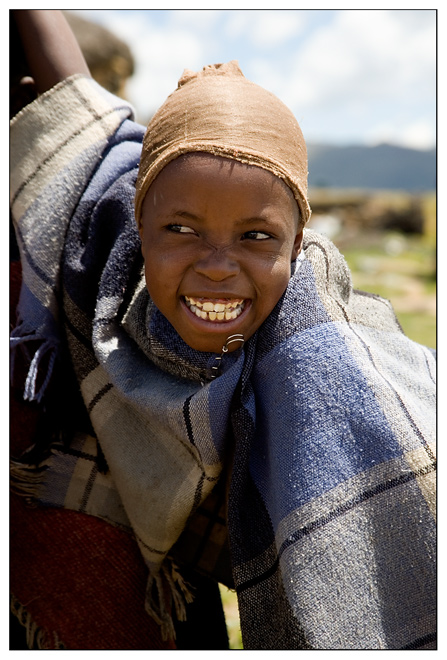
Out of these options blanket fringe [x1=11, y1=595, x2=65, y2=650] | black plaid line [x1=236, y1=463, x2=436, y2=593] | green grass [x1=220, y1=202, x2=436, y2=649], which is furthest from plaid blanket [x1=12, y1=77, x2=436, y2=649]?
green grass [x1=220, y1=202, x2=436, y2=649]

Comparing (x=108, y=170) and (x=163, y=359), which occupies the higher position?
(x=108, y=170)

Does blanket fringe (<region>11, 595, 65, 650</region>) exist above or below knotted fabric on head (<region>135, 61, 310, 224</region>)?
below

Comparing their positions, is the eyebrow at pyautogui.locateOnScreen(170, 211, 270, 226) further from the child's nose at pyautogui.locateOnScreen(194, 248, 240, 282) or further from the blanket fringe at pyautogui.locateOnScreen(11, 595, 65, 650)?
the blanket fringe at pyautogui.locateOnScreen(11, 595, 65, 650)

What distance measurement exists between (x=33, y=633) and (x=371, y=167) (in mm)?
19701

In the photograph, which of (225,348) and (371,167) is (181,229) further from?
(371,167)

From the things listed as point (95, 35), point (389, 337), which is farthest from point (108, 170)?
point (95, 35)

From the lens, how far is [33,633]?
170 cm

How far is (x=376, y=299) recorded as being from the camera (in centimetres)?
167

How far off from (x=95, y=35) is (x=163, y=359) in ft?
16.7

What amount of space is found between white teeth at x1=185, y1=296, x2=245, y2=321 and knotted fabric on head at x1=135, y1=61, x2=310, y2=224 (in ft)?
A: 0.85

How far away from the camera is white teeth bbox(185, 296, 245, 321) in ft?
4.23

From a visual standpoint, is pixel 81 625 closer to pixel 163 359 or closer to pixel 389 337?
pixel 163 359

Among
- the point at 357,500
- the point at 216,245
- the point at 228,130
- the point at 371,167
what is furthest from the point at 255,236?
the point at 371,167

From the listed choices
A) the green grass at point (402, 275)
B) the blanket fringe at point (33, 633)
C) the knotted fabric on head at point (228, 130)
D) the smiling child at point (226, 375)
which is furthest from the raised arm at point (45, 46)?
the green grass at point (402, 275)
